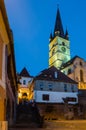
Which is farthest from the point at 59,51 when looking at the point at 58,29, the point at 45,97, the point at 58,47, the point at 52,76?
the point at 45,97

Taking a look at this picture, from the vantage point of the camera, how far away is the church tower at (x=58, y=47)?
324ft

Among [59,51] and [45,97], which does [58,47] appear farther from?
[45,97]

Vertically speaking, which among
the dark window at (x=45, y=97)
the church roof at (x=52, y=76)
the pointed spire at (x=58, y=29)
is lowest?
the dark window at (x=45, y=97)

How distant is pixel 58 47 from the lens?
102m

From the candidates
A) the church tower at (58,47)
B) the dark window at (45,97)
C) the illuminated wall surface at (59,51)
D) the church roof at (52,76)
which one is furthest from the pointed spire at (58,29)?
the dark window at (45,97)

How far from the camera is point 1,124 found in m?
5.13

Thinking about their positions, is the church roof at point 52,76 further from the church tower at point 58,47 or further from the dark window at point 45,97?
the church tower at point 58,47

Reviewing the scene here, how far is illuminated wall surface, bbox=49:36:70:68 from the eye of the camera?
98125 mm

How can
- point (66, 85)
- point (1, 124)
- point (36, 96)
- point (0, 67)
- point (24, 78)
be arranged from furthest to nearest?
1. point (24, 78)
2. point (66, 85)
3. point (36, 96)
4. point (0, 67)
5. point (1, 124)

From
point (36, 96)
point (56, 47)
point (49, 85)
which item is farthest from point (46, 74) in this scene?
point (56, 47)

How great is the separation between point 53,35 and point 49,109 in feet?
238

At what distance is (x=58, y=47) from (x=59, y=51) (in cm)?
228

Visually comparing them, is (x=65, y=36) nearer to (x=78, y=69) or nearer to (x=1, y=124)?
(x=78, y=69)

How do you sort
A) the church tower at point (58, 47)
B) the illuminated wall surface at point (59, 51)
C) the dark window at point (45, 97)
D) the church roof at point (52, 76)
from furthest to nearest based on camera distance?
the church tower at point (58, 47) < the illuminated wall surface at point (59, 51) < the church roof at point (52, 76) < the dark window at point (45, 97)
